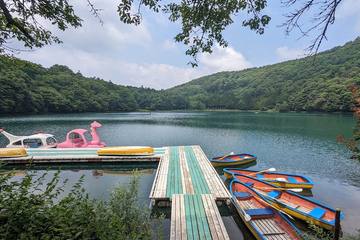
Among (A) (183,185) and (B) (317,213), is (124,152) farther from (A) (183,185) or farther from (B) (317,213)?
(B) (317,213)

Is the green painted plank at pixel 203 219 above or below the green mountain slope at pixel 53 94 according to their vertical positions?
below

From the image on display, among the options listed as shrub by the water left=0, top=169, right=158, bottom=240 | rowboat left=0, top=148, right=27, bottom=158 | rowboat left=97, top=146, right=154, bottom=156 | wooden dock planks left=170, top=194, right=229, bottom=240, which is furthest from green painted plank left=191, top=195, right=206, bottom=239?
rowboat left=0, top=148, right=27, bottom=158

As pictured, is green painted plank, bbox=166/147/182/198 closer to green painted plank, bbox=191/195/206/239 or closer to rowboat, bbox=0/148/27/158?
green painted plank, bbox=191/195/206/239

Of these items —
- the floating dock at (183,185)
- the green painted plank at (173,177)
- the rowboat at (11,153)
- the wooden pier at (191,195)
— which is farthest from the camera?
the rowboat at (11,153)

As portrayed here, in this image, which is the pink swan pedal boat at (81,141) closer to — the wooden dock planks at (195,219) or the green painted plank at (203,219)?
the wooden dock planks at (195,219)

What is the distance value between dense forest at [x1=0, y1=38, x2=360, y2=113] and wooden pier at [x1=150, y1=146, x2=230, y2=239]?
35045mm

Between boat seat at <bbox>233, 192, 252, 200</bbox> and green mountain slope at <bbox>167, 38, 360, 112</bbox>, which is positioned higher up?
green mountain slope at <bbox>167, 38, 360, 112</bbox>

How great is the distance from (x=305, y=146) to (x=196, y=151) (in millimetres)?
15672

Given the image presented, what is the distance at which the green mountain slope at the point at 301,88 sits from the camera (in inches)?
3214

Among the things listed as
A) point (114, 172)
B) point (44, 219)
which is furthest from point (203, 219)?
point (114, 172)

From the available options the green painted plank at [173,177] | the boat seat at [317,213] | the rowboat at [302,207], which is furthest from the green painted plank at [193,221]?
the boat seat at [317,213]

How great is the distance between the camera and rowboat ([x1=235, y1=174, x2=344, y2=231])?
9.71 meters

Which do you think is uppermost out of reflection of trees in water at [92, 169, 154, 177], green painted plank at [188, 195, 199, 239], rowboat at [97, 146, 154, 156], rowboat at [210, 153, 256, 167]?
green painted plank at [188, 195, 199, 239]

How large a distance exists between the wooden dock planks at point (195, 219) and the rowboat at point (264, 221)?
4.50ft
